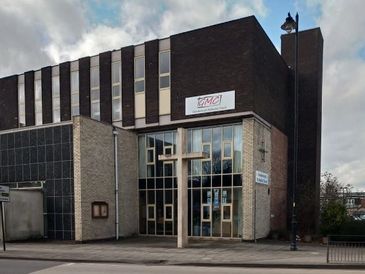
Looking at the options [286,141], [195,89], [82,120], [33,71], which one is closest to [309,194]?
[286,141]

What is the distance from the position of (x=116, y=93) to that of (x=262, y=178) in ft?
36.3

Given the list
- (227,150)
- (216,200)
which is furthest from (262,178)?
(216,200)

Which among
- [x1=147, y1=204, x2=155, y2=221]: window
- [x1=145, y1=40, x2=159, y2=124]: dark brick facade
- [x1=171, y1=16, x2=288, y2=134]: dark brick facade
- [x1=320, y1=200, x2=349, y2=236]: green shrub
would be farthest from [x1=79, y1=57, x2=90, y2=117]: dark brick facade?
[x1=320, y1=200, x2=349, y2=236]: green shrub

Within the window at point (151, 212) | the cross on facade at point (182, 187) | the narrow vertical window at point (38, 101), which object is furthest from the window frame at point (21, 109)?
the cross on facade at point (182, 187)

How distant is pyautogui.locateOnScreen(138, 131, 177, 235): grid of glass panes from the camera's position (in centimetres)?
2620

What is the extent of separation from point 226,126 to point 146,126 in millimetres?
5294

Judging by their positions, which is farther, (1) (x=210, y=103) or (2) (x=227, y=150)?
(2) (x=227, y=150)

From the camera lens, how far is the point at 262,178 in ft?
80.8

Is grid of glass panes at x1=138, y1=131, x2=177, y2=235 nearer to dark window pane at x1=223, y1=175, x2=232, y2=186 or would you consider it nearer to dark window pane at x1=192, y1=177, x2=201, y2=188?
dark window pane at x1=192, y1=177, x2=201, y2=188

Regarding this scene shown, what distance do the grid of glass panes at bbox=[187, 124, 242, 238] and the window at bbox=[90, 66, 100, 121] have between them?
708 centimetres

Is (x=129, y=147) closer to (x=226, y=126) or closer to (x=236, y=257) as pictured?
(x=226, y=126)

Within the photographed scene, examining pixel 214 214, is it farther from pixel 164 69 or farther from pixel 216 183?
pixel 164 69

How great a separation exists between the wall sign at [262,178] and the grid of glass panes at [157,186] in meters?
5.24

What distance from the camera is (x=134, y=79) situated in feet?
89.2
